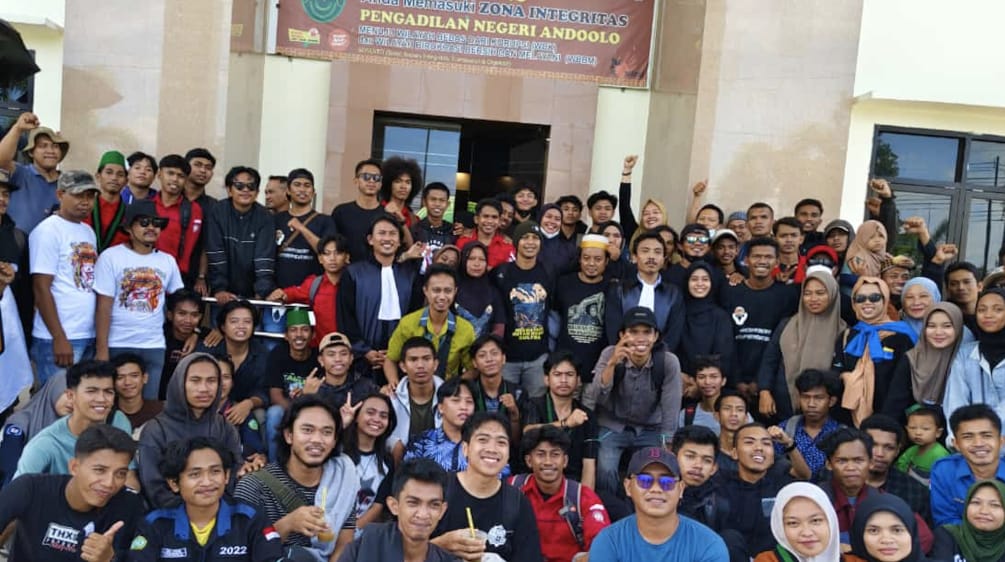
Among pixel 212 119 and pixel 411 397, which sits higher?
pixel 212 119

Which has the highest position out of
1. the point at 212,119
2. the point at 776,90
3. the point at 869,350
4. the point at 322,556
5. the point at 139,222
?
the point at 776,90

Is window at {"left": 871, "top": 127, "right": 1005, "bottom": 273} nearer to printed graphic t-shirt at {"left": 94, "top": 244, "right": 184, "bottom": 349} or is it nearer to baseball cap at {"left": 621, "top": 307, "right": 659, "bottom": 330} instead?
baseball cap at {"left": 621, "top": 307, "right": 659, "bottom": 330}

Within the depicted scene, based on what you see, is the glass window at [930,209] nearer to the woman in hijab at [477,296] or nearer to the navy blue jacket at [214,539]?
the woman in hijab at [477,296]

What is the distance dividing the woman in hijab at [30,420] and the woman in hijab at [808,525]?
3.77 meters

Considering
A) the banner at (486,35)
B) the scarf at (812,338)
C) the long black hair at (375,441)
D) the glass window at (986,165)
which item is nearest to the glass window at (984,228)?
the glass window at (986,165)

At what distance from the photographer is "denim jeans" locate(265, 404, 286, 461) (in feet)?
20.1

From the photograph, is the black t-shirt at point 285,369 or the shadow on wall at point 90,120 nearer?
the black t-shirt at point 285,369

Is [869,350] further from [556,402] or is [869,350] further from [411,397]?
[411,397]

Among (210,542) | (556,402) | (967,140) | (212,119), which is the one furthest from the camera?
(967,140)

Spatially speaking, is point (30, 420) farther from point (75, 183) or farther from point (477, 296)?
point (477, 296)

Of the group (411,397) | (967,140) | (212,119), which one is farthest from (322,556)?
(967,140)

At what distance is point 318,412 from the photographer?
17.0 feet

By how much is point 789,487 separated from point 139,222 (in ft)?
14.4

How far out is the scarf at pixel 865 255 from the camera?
7.50 metres
